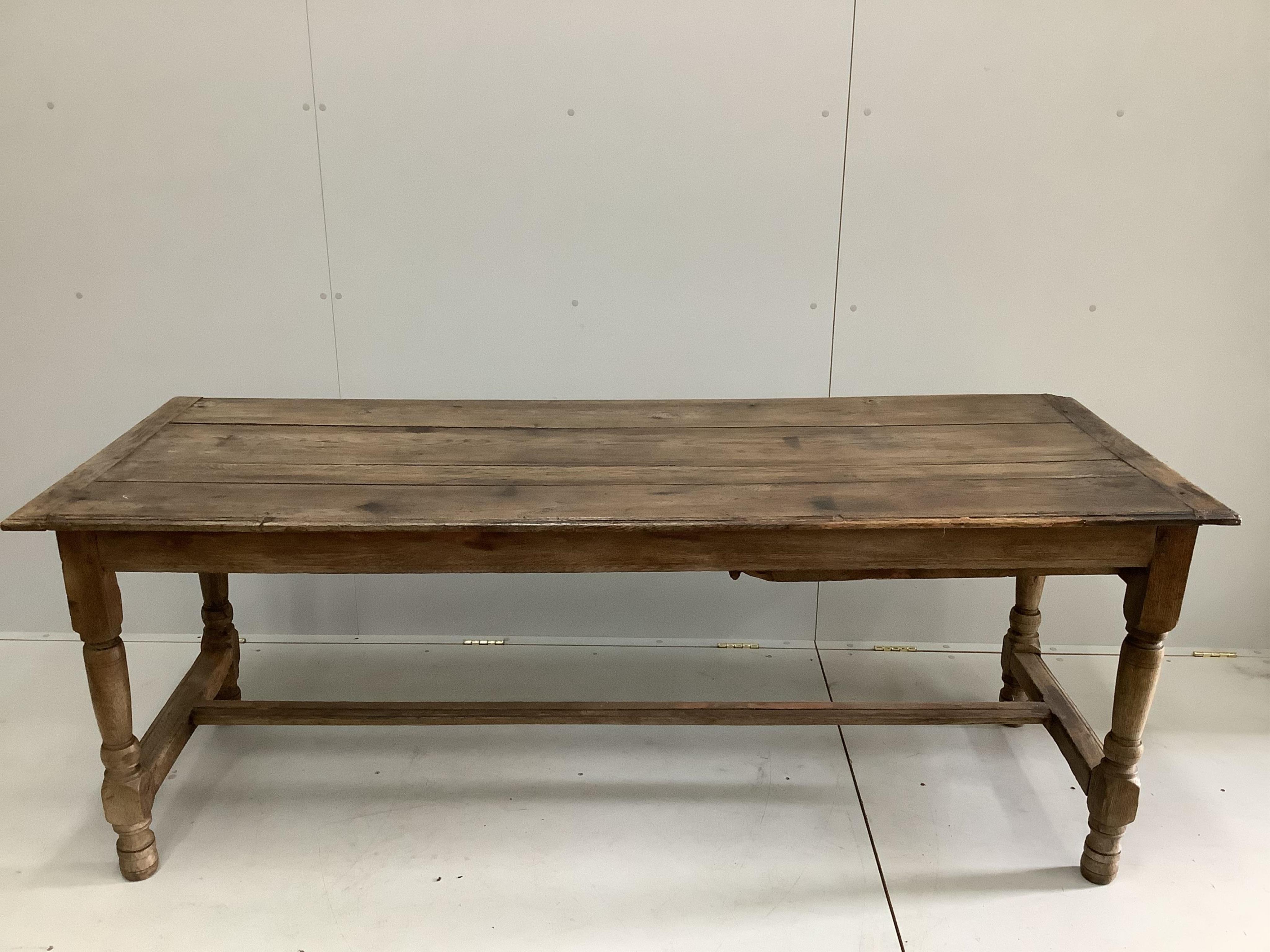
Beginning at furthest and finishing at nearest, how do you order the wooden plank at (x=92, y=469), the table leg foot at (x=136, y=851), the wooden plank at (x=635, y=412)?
1. the wooden plank at (x=635, y=412)
2. the table leg foot at (x=136, y=851)
3. the wooden plank at (x=92, y=469)

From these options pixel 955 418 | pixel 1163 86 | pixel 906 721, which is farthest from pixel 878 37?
pixel 906 721

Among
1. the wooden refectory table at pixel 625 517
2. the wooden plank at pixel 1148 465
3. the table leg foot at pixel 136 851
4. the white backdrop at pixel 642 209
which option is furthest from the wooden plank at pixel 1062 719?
the table leg foot at pixel 136 851

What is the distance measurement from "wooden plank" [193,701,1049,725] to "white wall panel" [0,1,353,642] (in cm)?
76

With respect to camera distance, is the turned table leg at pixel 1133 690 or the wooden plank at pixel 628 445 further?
the wooden plank at pixel 628 445

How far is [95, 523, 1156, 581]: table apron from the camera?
186 centimetres

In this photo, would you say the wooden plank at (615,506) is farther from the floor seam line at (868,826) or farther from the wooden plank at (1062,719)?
the floor seam line at (868,826)

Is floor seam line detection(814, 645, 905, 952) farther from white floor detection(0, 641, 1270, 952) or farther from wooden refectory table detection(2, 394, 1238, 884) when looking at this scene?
wooden refectory table detection(2, 394, 1238, 884)

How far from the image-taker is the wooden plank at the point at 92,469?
178cm

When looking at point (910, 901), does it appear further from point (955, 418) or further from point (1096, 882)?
point (955, 418)

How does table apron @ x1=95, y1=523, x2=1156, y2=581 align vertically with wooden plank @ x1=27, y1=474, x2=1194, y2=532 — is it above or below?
below

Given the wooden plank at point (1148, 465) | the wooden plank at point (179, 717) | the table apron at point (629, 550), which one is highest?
the wooden plank at point (1148, 465)

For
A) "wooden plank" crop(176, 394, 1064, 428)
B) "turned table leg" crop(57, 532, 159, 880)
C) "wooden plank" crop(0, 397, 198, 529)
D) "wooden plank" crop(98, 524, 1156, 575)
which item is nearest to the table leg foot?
"turned table leg" crop(57, 532, 159, 880)

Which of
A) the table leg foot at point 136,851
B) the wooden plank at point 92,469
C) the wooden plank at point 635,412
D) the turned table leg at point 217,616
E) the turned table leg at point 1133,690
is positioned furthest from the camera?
the turned table leg at point 217,616

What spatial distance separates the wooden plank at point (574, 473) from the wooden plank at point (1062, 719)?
605 millimetres
